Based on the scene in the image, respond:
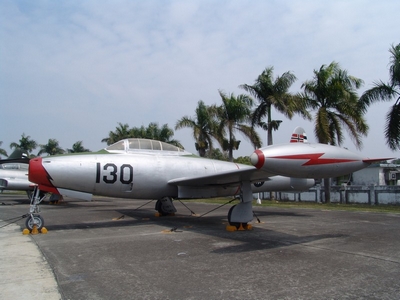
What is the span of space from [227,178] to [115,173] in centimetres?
348

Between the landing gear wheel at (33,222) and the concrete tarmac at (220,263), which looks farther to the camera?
the landing gear wheel at (33,222)

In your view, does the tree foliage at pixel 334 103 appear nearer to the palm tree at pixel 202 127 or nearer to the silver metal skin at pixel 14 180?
the palm tree at pixel 202 127

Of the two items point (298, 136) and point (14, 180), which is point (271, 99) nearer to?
point (298, 136)

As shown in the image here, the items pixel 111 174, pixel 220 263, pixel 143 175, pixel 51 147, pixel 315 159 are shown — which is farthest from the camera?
pixel 51 147

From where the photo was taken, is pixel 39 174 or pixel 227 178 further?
pixel 227 178

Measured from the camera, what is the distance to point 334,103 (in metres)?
24.8

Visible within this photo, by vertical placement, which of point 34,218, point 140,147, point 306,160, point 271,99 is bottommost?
point 34,218

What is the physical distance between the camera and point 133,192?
10.8m

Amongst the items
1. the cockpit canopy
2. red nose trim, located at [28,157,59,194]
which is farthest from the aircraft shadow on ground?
the cockpit canopy

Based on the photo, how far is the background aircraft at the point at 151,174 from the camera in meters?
8.75

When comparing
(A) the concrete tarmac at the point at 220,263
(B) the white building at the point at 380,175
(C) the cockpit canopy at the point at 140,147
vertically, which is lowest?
(A) the concrete tarmac at the point at 220,263

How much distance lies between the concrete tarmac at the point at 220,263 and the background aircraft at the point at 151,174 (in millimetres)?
1207

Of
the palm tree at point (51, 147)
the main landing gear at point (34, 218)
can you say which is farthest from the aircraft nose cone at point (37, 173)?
the palm tree at point (51, 147)

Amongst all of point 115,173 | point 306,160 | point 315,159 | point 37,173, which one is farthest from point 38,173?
point 315,159
